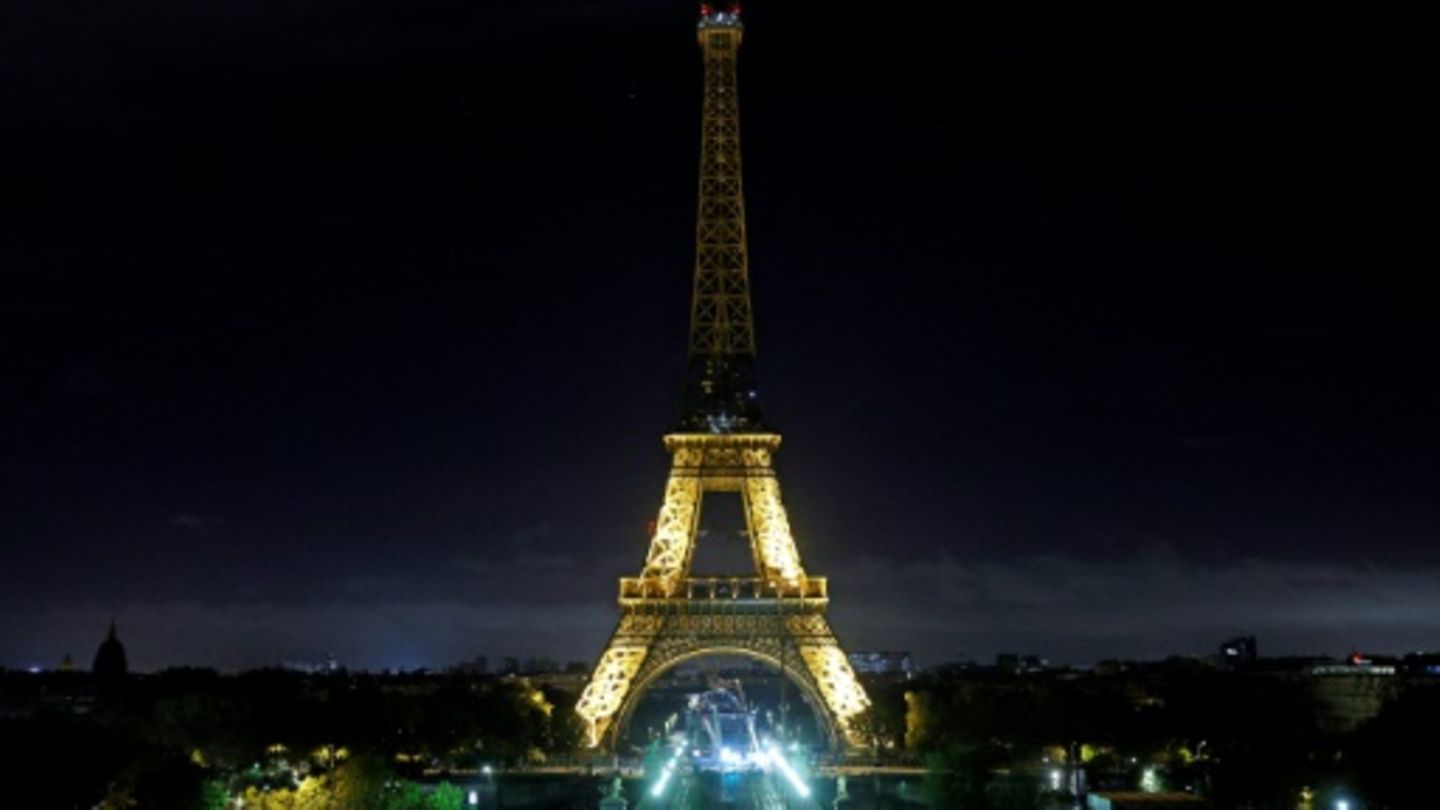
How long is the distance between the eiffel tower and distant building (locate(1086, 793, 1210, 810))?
19241 mm

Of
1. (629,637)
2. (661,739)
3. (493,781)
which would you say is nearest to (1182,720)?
(629,637)

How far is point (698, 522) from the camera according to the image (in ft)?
259

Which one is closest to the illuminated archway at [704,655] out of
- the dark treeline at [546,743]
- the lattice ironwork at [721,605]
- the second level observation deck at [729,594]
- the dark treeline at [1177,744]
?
the lattice ironwork at [721,605]

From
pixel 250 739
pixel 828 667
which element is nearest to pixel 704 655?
pixel 828 667

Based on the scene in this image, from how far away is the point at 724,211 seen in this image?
78188 mm

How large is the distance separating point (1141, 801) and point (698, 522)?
27.3 m

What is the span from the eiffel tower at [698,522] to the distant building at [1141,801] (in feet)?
63.1

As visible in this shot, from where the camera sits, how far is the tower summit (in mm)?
78000

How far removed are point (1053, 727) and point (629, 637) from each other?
2007 centimetres

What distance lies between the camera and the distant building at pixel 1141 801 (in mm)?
55031

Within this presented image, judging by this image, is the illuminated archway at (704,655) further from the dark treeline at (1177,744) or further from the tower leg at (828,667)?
the dark treeline at (1177,744)

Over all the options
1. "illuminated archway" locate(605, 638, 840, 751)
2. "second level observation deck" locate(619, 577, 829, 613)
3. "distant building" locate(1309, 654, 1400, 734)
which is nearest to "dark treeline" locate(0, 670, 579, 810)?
"illuminated archway" locate(605, 638, 840, 751)

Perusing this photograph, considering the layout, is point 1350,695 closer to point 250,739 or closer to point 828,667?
point 828,667

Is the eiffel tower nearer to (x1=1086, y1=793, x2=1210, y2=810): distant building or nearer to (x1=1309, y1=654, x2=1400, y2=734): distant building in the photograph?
(x1=1086, y1=793, x2=1210, y2=810): distant building
